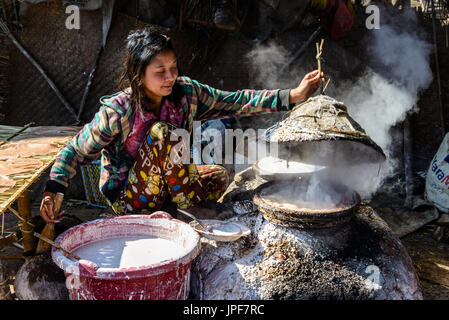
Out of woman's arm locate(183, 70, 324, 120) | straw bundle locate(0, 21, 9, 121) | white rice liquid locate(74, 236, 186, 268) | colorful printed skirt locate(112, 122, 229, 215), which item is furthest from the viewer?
straw bundle locate(0, 21, 9, 121)

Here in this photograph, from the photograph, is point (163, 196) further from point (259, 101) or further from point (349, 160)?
point (349, 160)

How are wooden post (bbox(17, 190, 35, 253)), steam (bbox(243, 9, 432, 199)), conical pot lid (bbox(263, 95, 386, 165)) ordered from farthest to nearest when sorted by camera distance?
steam (bbox(243, 9, 432, 199)), wooden post (bbox(17, 190, 35, 253)), conical pot lid (bbox(263, 95, 386, 165))

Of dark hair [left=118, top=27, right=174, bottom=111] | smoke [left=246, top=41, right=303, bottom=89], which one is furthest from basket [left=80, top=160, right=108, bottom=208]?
smoke [left=246, top=41, right=303, bottom=89]

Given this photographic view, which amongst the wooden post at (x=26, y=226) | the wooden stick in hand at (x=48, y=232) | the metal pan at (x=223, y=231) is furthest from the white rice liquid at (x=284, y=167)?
the wooden post at (x=26, y=226)

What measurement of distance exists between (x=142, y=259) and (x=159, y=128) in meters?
0.85

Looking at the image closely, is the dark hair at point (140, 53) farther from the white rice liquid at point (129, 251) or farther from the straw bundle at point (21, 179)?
the white rice liquid at point (129, 251)

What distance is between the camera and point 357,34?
5.14 m

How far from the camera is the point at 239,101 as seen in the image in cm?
287

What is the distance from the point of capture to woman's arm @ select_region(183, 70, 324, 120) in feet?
8.97

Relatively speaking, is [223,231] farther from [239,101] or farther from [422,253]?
[422,253]

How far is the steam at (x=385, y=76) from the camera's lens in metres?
4.82

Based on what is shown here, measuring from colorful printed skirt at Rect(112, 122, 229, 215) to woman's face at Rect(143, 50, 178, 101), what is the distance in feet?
0.77

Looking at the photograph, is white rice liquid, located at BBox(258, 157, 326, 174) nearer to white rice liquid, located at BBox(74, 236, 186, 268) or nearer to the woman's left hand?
the woman's left hand

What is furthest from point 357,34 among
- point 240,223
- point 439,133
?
point 240,223
